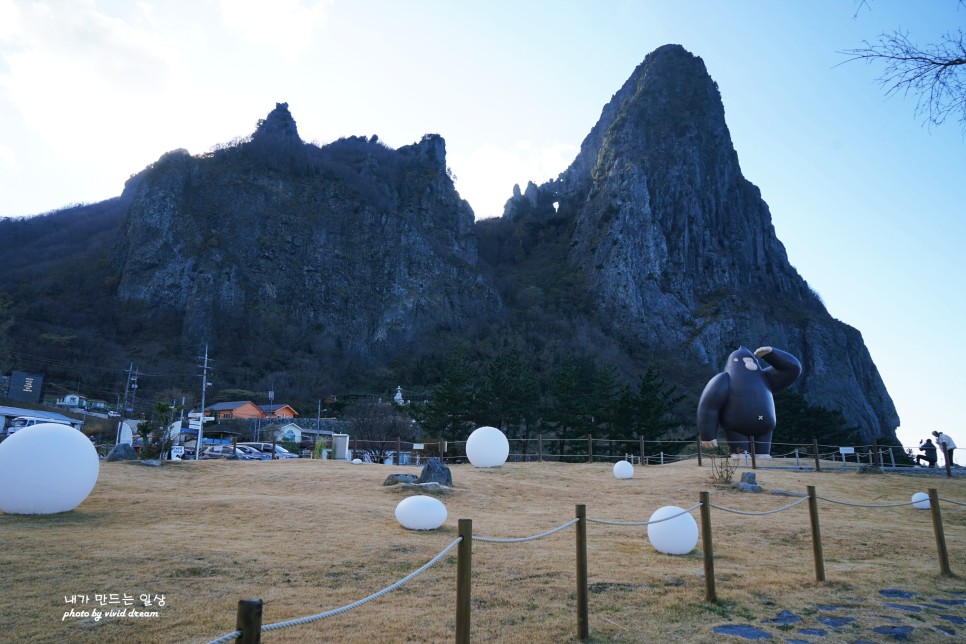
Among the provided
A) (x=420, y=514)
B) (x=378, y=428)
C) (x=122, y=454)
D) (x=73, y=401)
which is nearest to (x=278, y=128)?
(x=73, y=401)

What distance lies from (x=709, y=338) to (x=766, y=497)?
7853cm

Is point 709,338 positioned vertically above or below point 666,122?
below

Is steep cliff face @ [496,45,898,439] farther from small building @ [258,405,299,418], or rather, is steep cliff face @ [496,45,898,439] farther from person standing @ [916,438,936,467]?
person standing @ [916,438,936,467]

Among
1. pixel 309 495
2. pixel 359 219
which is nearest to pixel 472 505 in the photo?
pixel 309 495

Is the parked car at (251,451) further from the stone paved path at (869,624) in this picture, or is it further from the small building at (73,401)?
the stone paved path at (869,624)

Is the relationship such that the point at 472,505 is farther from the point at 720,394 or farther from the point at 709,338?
the point at 709,338

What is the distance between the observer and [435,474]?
1638 cm

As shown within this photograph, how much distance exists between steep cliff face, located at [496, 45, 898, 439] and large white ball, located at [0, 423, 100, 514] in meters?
84.5

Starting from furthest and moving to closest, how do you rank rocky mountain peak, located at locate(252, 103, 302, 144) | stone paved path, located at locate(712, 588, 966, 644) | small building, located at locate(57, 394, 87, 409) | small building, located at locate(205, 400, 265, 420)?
rocky mountain peak, located at locate(252, 103, 302, 144) < small building, located at locate(57, 394, 87, 409) < small building, located at locate(205, 400, 265, 420) < stone paved path, located at locate(712, 588, 966, 644)

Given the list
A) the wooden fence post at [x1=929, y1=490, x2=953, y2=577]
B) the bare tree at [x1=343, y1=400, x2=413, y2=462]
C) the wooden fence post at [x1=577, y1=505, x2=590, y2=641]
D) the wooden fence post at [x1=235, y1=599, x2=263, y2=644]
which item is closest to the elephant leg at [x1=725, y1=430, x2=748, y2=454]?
the wooden fence post at [x1=929, y1=490, x2=953, y2=577]

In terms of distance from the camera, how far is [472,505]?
14.5 metres

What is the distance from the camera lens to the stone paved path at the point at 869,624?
17.7 feet

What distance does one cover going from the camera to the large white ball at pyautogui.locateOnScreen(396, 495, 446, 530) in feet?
34.5

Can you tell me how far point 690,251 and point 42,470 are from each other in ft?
338
